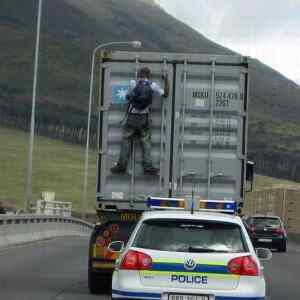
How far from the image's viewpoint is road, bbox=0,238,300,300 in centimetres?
1742

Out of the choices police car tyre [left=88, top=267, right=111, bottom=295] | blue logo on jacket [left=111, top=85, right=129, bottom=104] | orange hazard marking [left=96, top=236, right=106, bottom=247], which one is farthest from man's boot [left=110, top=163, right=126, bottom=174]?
police car tyre [left=88, top=267, right=111, bottom=295]

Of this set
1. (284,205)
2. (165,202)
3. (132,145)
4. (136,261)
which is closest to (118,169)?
(132,145)

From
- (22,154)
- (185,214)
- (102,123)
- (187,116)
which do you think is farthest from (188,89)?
(22,154)

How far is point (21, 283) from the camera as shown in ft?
62.6

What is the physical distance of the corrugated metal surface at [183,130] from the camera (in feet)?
59.7

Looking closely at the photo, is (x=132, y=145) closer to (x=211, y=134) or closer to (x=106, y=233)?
(x=211, y=134)

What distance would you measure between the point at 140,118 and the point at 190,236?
6207mm

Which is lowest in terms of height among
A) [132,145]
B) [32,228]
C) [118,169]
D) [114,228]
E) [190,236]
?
[32,228]

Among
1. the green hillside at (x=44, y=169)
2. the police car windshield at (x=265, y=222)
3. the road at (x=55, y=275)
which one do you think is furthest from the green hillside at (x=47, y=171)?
the road at (x=55, y=275)

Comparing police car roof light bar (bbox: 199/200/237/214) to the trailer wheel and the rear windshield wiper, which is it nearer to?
the rear windshield wiper

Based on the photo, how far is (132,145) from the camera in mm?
18281

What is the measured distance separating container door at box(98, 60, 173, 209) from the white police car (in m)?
5.94

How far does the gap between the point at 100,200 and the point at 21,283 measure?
2.32 meters

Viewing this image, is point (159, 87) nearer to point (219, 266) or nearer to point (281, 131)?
point (219, 266)
